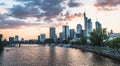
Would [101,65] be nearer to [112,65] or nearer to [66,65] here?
[112,65]

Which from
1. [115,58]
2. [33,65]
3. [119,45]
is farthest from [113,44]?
[33,65]

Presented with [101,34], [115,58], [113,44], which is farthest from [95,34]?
[115,58]

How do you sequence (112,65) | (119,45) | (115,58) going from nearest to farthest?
(112,65)
(115,58)
(119,45)

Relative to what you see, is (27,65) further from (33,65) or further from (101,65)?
(101,65)

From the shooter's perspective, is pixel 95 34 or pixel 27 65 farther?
pixel 95 34

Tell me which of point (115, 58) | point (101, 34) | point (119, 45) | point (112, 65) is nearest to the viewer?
point (112, 65)

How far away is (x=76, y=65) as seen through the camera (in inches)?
3282

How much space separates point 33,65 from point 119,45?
48253 mm

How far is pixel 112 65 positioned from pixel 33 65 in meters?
24.2

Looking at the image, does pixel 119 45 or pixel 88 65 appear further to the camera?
pixel 119 45

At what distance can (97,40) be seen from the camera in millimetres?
175375

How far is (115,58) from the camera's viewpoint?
3947 inches

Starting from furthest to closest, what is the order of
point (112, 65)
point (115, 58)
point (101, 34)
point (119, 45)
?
point (101, 34), point (119, 45), point (115, 58), point (112, 65)

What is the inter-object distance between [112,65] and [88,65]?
7.35 metres
